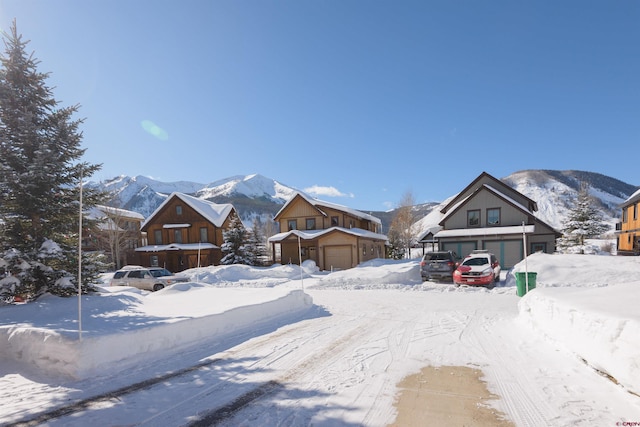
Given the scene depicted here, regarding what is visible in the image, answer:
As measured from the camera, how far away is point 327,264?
3036 cm

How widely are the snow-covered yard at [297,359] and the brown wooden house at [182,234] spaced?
2702cm

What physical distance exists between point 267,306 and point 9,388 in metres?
5.46

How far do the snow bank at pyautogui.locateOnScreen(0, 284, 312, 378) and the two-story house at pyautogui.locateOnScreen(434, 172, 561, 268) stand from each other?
19932mm

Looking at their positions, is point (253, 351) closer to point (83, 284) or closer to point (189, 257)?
point (83, 284)

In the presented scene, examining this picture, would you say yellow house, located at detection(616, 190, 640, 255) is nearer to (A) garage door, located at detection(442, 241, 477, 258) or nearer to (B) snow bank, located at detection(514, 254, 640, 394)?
(A) garage door, located at detection(442, 241, 477, 258)

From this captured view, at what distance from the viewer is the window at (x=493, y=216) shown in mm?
26031

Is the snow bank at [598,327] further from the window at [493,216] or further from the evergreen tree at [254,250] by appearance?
the evergreen tree at [254,250]

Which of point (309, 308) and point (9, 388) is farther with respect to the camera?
point (309, 308)

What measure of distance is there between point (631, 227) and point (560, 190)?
171m

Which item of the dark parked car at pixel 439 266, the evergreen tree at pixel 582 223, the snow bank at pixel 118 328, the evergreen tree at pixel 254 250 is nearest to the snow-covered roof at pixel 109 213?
the evergreen tree at pixel 254 250

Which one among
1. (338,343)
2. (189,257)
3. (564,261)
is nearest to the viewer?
(338,343)

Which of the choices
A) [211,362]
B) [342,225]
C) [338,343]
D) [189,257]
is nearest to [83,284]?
[211,362]

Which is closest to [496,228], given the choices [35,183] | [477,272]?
[477,272]

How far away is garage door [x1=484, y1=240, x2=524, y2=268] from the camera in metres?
Result: 24.2
